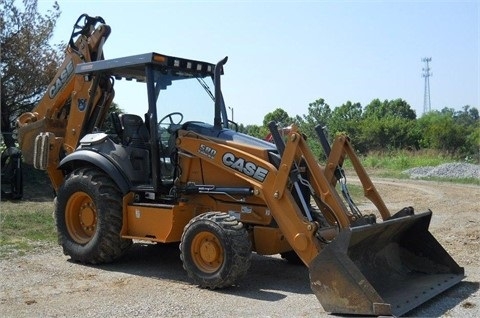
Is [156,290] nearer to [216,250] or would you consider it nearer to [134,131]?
[216,250]

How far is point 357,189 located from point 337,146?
13.3m

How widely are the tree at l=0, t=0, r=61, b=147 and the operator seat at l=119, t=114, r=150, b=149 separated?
12.4 meters

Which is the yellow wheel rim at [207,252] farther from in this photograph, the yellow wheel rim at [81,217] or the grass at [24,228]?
the grass at [24,228]

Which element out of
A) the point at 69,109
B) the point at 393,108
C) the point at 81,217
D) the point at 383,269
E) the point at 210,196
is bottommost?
the point at 383,269

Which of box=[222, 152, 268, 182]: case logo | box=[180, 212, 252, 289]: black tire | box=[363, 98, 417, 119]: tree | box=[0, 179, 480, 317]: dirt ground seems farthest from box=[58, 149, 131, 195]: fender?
box=[363, 98, 417, 119]: tree

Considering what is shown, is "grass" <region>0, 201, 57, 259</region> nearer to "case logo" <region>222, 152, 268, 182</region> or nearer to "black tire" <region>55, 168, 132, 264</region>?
"black tire" <region>55, 168, 132, 264</region>

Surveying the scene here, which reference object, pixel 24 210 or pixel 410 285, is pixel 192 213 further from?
pixel 24 210

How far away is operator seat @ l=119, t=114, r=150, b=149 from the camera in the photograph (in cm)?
820

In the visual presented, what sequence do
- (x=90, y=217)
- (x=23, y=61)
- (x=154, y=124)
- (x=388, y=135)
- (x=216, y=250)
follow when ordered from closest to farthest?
(x=216, y=250), (x=154, y=124), (x=90, y=217), (x=23, y=61), (x=388, y=135)

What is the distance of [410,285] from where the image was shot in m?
6.69

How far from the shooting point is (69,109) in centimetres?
954

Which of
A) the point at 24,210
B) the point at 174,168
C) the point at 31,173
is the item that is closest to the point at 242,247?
the point at 174,168

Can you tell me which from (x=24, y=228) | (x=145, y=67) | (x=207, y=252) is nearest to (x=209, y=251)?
(x=207, y=252)

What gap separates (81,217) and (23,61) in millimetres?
12764
